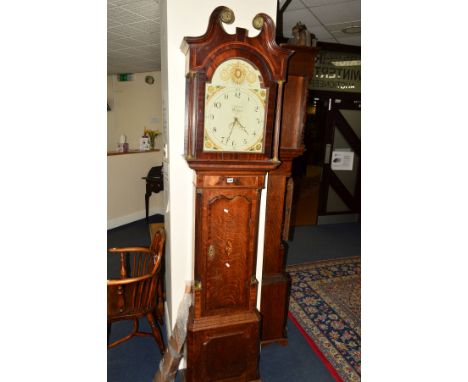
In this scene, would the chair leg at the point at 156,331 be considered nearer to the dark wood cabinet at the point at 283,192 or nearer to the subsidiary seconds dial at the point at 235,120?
the dark wood cabinet at the point at 283,192

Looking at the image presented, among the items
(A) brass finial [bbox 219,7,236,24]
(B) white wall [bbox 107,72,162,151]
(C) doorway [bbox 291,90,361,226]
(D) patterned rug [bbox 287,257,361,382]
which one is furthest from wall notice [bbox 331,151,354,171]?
(A) brass finial [bbox 219,7,236,24]

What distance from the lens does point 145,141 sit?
5.20 metres

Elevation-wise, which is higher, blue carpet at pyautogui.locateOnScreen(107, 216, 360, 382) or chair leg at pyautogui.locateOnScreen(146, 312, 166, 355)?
chair leg at pyautogui.locateOnScreen(146, 312, 166, 355)

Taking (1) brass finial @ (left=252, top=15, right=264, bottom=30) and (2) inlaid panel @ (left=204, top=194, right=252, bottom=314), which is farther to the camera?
(2) inlaid panel @ (left=204, top=194, right=252, bottom=314)

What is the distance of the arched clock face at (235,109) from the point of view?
1.49 metres

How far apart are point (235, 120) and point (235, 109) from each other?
2.2 inches

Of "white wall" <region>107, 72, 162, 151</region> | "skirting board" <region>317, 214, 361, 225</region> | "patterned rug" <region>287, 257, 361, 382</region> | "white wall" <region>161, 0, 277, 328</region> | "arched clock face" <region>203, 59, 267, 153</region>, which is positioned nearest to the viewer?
"arched clock face" <region>203, 59, 267, 153</region>

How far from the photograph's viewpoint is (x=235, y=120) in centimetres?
155

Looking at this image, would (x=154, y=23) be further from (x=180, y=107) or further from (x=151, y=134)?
(x=151, y=134)

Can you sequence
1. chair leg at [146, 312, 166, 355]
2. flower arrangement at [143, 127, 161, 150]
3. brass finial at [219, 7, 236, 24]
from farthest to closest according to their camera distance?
flower arrangement at [143, 127, 161, 150] → chair leg at [146, 312, 166, 355] → brass finial at [219, 7, 236, 24]

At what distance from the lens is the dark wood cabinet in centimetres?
205

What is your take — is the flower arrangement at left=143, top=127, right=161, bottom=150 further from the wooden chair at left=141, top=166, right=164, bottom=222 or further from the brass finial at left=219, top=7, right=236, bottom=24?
the brass finial at left=219, top=7, right=236, bottom=24

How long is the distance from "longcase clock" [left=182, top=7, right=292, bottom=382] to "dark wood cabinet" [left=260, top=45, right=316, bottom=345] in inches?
16.5
